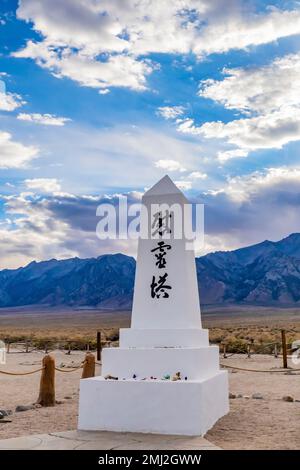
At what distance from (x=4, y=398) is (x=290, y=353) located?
16.5 m

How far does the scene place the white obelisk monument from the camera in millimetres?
7984

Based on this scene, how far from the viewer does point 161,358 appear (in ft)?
28.7

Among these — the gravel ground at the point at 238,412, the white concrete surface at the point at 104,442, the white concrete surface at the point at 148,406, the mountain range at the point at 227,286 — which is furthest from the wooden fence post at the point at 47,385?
the mountain range at the point at 227,286

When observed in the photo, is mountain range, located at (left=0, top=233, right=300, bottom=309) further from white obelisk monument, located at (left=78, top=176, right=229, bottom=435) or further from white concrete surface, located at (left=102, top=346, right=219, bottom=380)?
white concrete surface, located at (left=102, top=346, right=219, bottom=380)

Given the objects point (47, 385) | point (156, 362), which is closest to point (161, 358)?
point (156, 362)

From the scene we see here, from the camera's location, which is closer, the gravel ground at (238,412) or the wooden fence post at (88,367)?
the gravel ground at (238,412)

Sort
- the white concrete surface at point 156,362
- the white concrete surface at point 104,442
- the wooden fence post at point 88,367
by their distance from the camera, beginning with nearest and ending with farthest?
1. the white concrete surface at point 104,442
2. the white concrete surface at point 156,362
3. the wooden fence post at point 88,367

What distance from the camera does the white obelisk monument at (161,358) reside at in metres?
7.98

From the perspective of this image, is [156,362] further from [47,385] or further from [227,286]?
[227,286]

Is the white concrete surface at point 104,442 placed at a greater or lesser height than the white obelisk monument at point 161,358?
lesser

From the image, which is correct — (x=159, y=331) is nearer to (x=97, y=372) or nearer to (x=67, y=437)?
(x=67, y=437)

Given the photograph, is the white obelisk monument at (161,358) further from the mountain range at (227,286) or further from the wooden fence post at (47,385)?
the mountain range at (227,286)
